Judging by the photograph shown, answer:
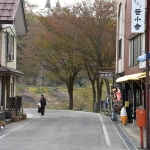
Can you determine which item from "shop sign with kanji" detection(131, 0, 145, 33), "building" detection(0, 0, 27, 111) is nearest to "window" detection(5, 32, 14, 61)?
"building" detection(0, 0, 27, 111)

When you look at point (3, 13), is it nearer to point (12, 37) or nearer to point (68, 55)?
point (12, 37)

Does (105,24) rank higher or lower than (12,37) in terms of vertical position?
higher

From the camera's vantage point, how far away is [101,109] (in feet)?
142

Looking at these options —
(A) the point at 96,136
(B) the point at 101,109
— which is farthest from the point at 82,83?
(A) the point at 96,136

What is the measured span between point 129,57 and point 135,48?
1811mm

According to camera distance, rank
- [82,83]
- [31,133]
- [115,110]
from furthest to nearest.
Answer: [82,83] → [115,110] → [31,133]

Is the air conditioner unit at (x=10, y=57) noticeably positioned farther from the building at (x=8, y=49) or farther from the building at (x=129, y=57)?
the building at (x=129, y=57)

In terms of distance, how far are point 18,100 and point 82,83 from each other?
146ft

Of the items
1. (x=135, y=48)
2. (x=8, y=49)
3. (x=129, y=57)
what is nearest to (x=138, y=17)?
(x=135, y=48)

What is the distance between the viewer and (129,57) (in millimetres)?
27016

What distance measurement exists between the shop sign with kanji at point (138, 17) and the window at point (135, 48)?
259 inches

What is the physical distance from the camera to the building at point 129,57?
24.0 meters

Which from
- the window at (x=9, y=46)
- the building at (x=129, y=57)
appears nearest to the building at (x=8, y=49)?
the window at (x=9, y=46)

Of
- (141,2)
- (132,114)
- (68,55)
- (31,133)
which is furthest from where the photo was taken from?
(68,55)
